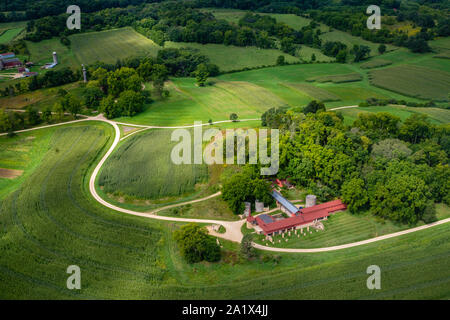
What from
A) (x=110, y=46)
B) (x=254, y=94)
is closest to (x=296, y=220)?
(x=254, y=94)

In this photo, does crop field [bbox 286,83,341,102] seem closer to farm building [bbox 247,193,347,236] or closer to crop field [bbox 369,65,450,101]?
crop field [bbox 369,65,450,101]


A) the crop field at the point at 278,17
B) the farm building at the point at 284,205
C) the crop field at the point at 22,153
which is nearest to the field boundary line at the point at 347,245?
→ the farm building at the point at 284,205

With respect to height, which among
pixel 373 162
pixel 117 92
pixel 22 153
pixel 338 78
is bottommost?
pixel 22 153

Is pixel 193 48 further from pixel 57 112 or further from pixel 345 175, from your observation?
pixel 345 175

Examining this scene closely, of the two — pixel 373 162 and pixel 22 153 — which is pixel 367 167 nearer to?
pixel 373 162

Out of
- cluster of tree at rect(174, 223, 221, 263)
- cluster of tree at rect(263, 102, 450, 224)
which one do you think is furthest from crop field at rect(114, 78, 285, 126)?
cluster of tree at rect(174, 223, 221, 263)

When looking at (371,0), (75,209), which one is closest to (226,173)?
(75,209)
